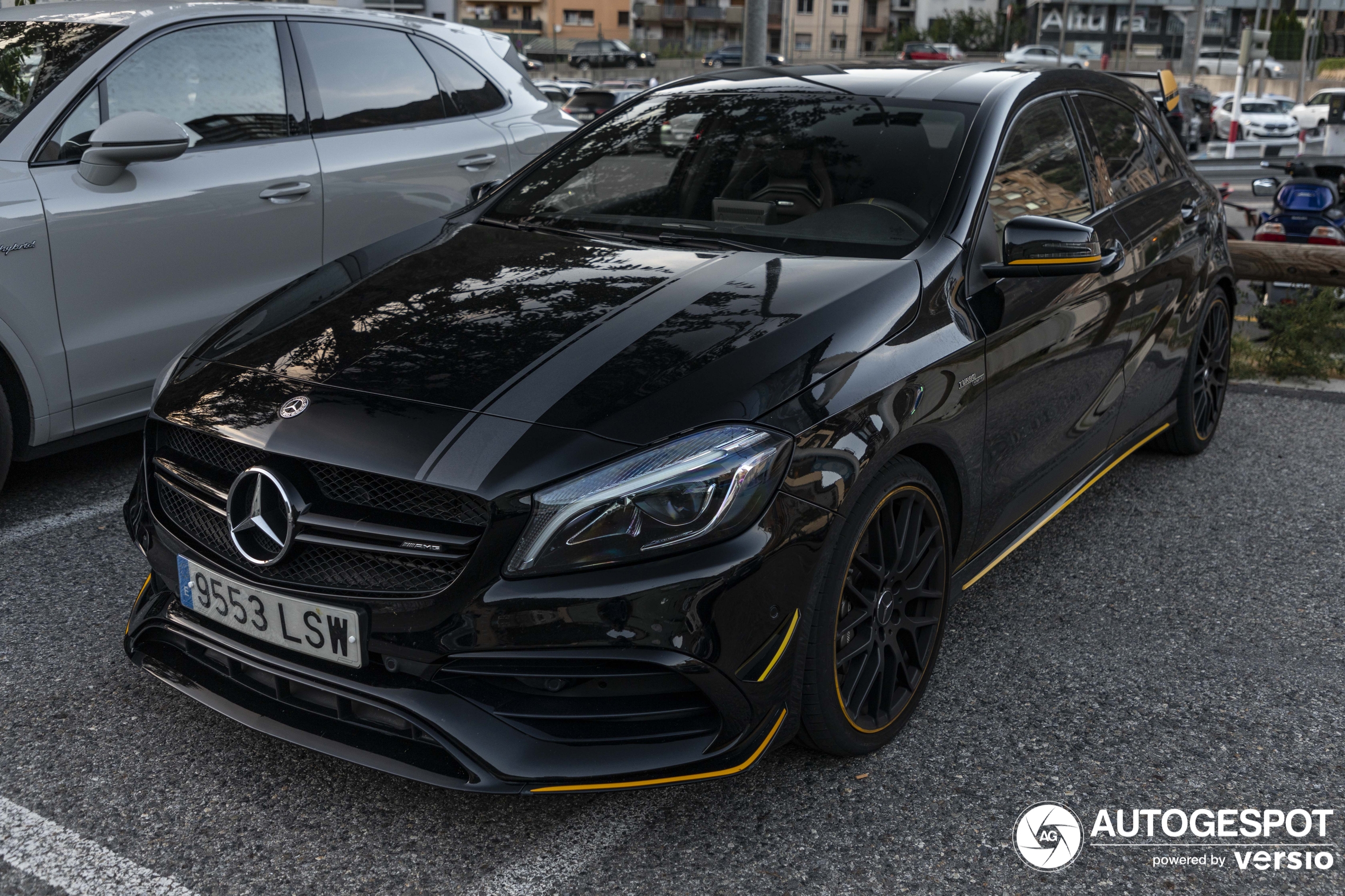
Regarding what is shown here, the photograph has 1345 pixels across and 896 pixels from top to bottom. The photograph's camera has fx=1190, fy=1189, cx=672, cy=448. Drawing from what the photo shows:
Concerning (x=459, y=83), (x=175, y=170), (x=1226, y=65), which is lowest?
(x=175, y=170)

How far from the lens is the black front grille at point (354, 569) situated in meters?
2.21

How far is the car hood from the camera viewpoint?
2346 mm

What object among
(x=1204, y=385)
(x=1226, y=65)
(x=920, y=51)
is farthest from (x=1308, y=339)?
(x=1226, y=65)

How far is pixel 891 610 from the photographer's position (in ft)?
8.84

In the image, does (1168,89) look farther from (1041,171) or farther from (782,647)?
(782,647)

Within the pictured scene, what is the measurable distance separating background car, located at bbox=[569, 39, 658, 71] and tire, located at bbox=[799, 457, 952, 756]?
67.7 meters

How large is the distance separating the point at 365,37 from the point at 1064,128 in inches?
120

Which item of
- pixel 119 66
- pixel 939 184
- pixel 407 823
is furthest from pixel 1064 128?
pixel 119 66

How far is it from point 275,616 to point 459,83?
3845mm

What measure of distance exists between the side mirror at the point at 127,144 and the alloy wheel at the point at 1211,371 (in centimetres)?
383

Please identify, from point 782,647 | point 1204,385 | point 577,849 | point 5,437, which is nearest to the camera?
point 782,647

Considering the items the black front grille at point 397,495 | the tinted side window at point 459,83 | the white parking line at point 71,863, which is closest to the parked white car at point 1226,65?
the tinted side window at point 459,83

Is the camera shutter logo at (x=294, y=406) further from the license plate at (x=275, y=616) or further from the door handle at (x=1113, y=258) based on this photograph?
the door handle at (x=1113, y=258)

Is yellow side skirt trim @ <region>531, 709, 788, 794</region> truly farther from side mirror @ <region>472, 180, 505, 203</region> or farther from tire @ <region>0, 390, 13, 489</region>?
tire @ <region>0, 390, 13, 489</region>
